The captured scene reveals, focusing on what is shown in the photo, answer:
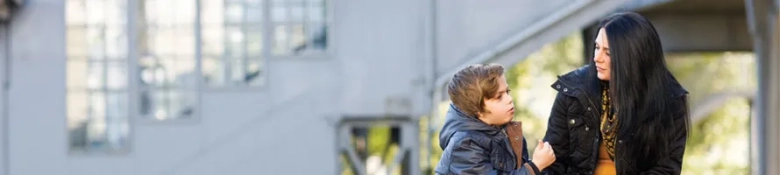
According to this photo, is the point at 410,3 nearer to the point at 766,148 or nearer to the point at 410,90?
the point at 410,90

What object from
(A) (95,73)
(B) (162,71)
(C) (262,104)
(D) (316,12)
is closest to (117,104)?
(A) (95,73)

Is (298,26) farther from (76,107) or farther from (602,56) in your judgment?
(602,56)

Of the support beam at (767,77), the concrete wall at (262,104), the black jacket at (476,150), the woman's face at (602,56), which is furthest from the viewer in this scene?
the concrete wall at (262,104)

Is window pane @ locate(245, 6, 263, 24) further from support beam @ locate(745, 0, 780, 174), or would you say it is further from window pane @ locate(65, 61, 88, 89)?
support beam @ locate(745, 0, 780, 174)

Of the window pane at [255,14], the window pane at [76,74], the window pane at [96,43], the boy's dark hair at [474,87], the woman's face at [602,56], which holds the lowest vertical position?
the window pane at [76,74]

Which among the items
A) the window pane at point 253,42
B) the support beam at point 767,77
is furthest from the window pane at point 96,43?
the support beam at point 767,77

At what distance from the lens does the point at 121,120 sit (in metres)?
11.2

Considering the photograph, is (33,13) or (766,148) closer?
(766,148)

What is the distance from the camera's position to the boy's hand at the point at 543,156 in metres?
4.62

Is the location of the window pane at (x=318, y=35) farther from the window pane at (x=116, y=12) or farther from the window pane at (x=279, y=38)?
the window pane at (x=116, y=12)

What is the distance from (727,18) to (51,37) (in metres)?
5.86

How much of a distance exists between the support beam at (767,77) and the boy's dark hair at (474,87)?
543 centimetres

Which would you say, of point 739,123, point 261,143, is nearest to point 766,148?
point 261,143

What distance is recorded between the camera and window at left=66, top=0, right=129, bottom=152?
11.0 metres
